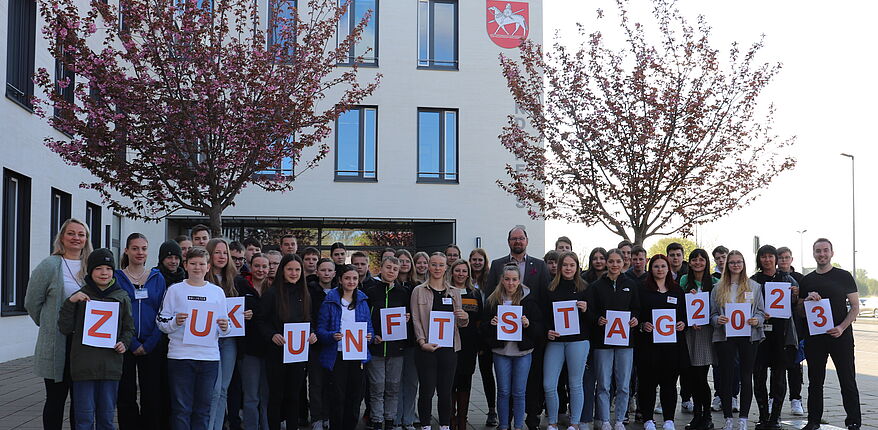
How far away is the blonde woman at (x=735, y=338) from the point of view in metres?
9.12

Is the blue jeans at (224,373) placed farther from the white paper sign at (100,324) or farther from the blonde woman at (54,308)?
the blonde woman at (54,308)

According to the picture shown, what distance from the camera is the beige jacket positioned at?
340 inches

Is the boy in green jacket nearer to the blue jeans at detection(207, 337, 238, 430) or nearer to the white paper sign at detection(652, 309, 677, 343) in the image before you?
the blue jeans at detection(207, 337, 238, 430)

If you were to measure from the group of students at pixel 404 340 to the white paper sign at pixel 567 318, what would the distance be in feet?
0.38

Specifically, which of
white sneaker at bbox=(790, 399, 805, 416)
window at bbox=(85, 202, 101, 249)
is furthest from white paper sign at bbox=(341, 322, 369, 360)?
window at bbox=(85, 202, 101, 249)

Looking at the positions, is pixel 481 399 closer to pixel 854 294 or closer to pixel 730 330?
pixel 730 330

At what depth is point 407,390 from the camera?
9180 millimetres

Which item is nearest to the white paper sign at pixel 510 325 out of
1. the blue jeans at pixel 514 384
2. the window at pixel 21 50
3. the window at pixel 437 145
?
the blue jeans at pixel 514 384

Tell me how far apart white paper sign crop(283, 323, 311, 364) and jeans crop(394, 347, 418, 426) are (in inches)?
52.6

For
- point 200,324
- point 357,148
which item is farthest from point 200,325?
point 357,148

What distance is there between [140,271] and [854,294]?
7224mm

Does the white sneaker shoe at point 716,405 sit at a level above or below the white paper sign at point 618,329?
below

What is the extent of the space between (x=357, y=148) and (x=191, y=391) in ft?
51.8

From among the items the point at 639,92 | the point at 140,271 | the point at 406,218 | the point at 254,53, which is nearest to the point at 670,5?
the point at 639,92
